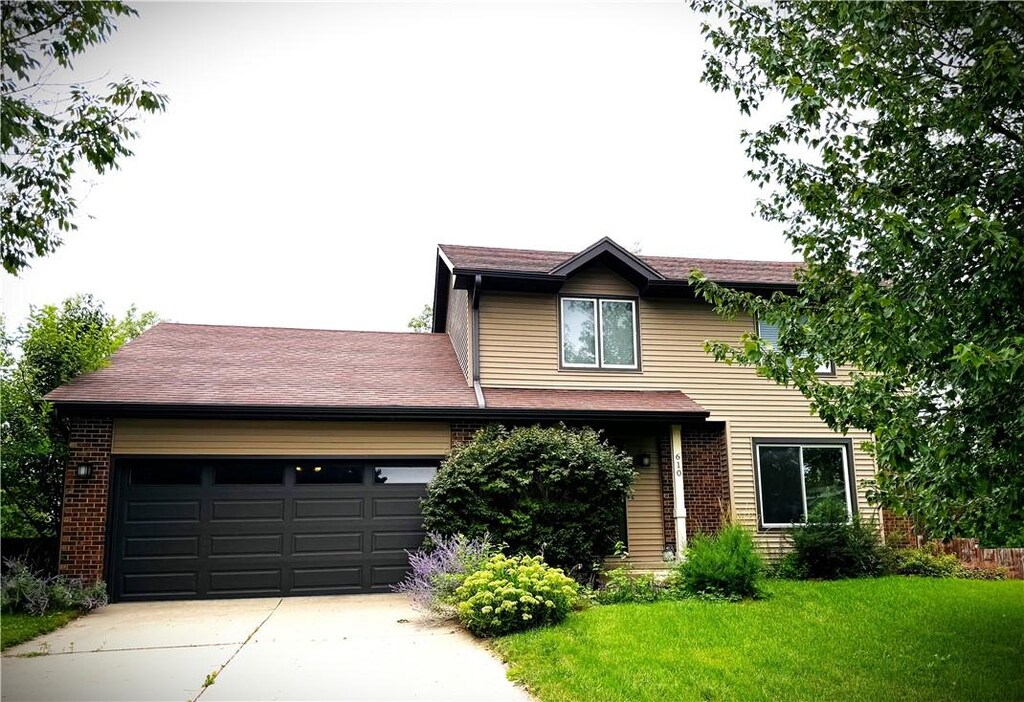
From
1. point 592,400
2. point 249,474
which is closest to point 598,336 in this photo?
point 592,400

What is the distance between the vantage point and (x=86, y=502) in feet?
37.1

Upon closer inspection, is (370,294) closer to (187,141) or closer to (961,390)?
(187,141)

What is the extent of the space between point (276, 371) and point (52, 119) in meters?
8.13

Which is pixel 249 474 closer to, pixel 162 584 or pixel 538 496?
pixel 162 584

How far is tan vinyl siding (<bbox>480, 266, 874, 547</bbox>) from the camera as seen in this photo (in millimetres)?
13891

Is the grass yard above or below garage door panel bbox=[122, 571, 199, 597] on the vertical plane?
below

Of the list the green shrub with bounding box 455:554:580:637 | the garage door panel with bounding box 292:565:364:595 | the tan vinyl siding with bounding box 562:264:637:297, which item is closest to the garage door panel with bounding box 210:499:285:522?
the garage door panel with bounding box 292:565:364:595

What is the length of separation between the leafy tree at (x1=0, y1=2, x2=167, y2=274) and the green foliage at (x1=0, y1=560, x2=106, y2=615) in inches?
241

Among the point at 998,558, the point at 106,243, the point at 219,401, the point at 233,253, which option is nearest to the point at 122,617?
the point at 219,401

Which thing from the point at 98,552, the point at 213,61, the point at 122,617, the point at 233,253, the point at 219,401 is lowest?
the point at 122,617

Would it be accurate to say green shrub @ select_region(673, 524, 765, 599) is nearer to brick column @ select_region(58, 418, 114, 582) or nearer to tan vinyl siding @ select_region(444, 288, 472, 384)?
tan vinyl siding @ select_region(444, 288, 472, 384)

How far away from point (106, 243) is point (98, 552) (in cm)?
1691

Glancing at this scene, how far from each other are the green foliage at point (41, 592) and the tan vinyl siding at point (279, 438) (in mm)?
1961

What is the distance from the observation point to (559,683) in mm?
6180
